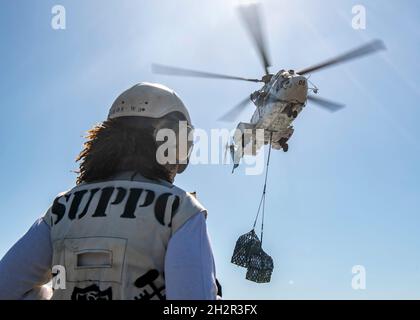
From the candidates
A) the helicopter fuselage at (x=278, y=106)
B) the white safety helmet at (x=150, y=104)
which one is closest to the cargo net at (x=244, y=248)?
the helicopter fuselage at (x=278, y=106)

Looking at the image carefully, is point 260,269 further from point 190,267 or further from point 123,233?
point 190,267

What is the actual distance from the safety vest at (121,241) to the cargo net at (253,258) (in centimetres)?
1978

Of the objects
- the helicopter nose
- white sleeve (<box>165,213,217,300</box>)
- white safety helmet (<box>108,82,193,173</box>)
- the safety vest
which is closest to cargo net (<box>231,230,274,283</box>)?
the helicopter nose

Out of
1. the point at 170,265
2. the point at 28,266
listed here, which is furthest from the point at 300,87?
the point at 170,265

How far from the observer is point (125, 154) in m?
3.12

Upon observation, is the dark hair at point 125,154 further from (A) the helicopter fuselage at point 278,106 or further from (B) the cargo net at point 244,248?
(B) the cargo net at point 244,248

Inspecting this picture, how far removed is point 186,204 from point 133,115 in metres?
0.97

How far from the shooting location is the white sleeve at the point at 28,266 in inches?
114

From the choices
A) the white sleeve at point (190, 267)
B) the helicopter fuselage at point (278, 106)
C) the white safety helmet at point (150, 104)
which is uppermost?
the helicopter fuselage at point (278, 106)

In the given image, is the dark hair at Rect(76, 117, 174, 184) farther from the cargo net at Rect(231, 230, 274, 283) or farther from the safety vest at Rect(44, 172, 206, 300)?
the cargo net at Rect(231, 230, 274, 283)

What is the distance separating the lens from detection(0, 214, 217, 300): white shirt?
2.38 meters

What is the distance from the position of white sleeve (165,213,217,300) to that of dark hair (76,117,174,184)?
65 cm

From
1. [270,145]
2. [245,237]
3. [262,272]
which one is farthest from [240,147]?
[262,272]
